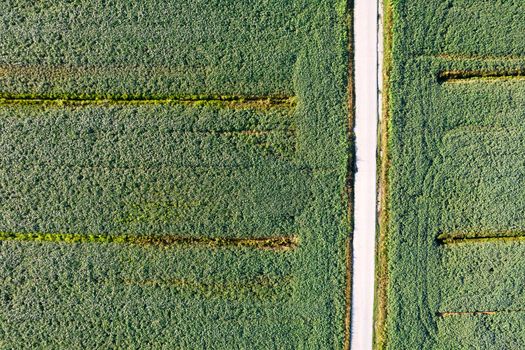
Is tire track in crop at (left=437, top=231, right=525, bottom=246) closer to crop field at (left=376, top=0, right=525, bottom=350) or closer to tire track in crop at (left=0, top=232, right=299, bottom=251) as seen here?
crop field at (left=376, top=0, right=525, bottom=350)

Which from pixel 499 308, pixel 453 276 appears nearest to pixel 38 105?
pixel 453 276

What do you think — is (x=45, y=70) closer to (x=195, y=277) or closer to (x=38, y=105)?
(x=38, y=105)

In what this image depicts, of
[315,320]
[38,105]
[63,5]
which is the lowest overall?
[315,320]

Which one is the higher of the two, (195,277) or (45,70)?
(45,70)

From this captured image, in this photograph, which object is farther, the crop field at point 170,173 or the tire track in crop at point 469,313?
the tire track in crop at point 469,313

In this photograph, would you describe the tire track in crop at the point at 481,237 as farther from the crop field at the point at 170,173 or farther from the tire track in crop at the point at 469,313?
the crop field at the point at 170,173

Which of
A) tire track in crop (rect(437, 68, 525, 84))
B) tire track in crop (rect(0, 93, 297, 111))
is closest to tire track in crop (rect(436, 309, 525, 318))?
tire track in crop (rect(437, 68, 525, 84))

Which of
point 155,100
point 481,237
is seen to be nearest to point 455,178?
point 481,237

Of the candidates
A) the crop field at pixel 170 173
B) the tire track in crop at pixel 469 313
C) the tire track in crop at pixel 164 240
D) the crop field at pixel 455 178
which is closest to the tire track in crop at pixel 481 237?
the crop field at pixel 455 178
